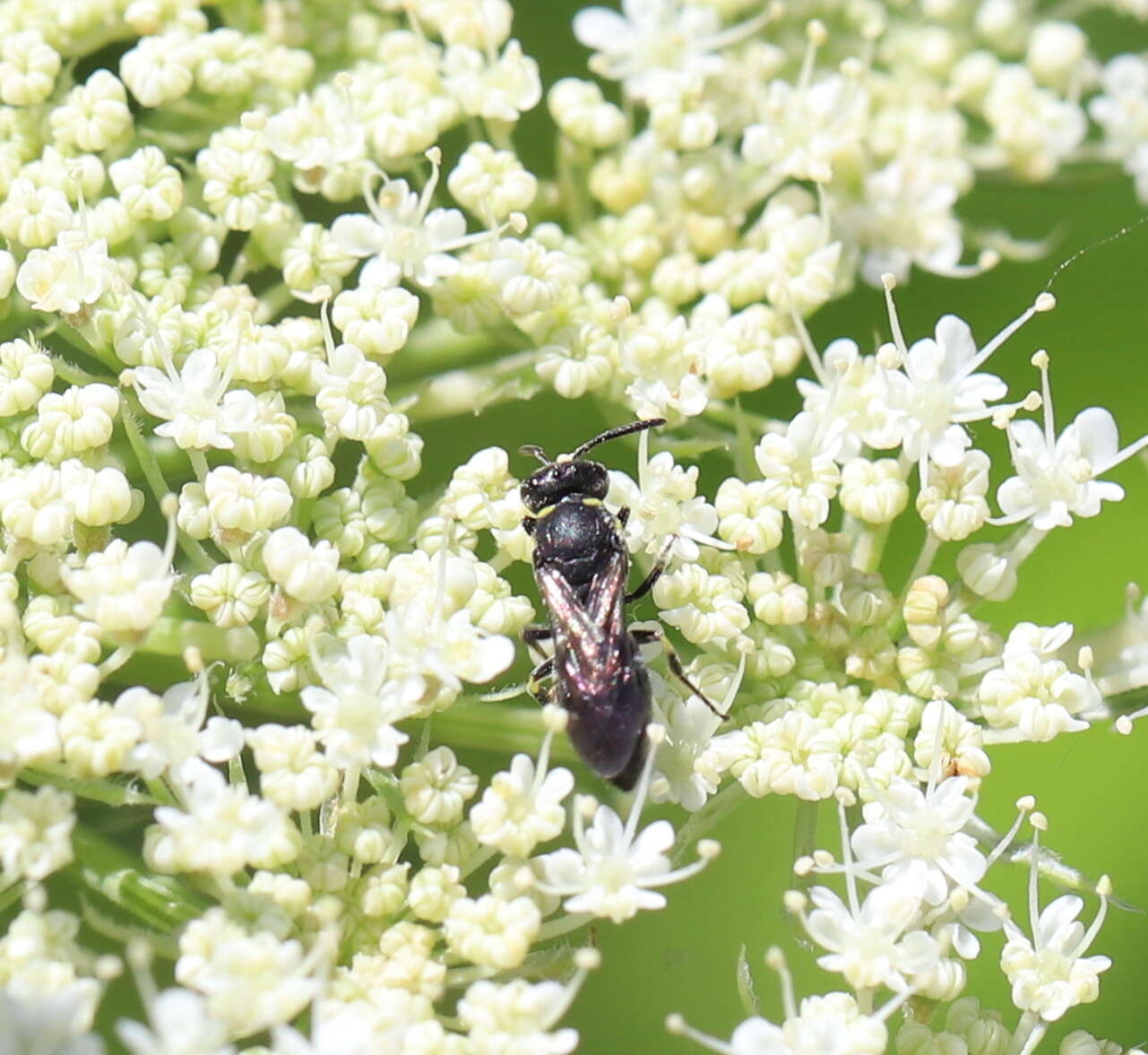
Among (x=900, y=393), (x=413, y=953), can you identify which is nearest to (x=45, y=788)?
(x=413, y=953)

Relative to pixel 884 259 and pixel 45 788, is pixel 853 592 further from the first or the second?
pixel 45 788

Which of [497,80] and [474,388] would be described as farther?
[497,80]

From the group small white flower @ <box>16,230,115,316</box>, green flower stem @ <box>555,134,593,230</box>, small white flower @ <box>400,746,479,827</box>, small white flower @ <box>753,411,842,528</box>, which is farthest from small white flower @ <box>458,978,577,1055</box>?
green flower stem @ <box>555,134,593,230</box>

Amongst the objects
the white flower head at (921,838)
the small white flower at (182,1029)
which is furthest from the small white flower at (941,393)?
the small white flower at (182,1029)

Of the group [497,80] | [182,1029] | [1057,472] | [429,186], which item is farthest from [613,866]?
[497,80]

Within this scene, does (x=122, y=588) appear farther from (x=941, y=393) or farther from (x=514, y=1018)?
(x=941, y=393)

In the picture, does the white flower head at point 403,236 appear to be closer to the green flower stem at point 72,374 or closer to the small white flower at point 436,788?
the green flower stem at point 72,374

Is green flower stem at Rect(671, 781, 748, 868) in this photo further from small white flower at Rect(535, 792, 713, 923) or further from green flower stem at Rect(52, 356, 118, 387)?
green flower stem at Rect(52, 356, 118, 387)
